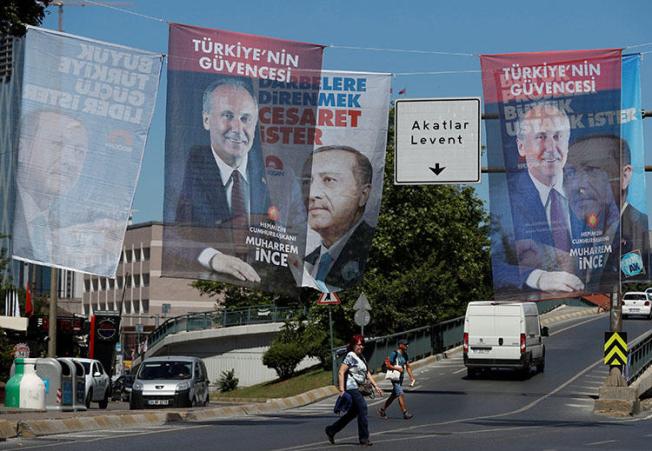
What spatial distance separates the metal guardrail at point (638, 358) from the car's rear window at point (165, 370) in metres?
12.9

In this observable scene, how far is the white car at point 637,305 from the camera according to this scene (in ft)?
272

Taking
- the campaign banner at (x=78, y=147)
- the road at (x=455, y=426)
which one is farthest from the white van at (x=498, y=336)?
the campaign banner at (x=78, y=147)

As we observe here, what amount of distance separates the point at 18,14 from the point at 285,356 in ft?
120

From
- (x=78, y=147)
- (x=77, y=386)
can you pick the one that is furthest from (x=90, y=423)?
(x=77, y=386)

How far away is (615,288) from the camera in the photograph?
25.7 m

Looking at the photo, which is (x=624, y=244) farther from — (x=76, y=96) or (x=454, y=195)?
(x=454, y=195)

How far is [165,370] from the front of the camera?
1422 inches

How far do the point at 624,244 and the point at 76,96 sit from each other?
11.4 m

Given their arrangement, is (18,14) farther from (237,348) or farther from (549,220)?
(237,348)

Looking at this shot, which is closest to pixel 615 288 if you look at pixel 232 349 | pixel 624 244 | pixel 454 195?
pixel 624 244

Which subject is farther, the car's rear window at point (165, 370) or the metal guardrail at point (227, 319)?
the metal guardrail at point (227, 319)

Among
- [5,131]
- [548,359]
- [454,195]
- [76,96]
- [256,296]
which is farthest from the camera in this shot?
[5,131]

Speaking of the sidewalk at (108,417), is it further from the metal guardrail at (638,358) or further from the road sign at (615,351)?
the metal guardrail at (638,358)

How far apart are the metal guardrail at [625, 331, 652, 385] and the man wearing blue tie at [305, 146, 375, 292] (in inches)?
677
